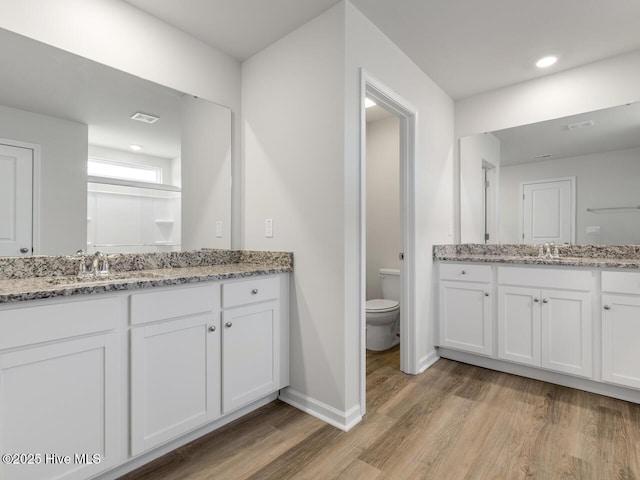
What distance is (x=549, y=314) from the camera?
2346mm

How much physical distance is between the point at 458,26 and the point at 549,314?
6.82 feet

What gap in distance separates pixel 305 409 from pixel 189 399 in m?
0.73

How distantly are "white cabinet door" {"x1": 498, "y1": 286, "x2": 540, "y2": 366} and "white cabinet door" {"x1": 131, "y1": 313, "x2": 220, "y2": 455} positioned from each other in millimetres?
2147

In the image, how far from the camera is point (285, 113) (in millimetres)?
2143

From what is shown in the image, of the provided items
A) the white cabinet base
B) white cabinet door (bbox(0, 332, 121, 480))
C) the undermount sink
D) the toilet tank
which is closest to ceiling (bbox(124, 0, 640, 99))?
the undermount sink

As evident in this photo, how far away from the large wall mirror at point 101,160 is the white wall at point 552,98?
2264 millimetres

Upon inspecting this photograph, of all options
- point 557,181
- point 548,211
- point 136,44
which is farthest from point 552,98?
point 136,44

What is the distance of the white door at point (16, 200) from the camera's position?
1516 millimetres

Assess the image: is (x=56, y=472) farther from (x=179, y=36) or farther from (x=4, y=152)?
(x=179, y=36)

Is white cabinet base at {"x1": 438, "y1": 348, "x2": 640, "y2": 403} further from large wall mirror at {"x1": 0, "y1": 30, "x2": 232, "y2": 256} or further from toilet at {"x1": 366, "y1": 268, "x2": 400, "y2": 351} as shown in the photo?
large wall mirror at {"x1": 0, "y1": 30, "x2": 232, "y2": 256}

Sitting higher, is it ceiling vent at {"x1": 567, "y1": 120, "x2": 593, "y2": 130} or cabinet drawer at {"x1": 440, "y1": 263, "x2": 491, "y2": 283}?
ceiling vent at {"x1": 567, "y1": 120, "x2": 593, "y2": 130}

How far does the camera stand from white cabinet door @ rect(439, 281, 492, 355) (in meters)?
2.62

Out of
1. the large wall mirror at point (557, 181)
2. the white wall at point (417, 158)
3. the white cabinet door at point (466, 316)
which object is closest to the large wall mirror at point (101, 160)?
the white wall at point (417, 158)

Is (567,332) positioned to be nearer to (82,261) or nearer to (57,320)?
Answer: (57,320)
